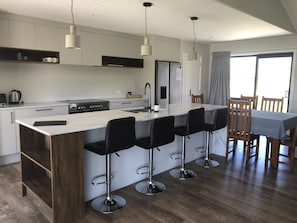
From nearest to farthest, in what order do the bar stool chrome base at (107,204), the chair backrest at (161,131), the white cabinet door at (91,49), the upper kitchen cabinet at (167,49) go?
1. the bar stool chrome base at (107,204)
2. the chair backrest at (161,131)
3. the white cabinet door at (91,49)
4. the upper kitchen cabinet at (167,49)

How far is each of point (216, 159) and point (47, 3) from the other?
3.67m

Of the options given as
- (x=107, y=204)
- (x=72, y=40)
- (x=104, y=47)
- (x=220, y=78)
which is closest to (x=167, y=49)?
(x=104, y=47)

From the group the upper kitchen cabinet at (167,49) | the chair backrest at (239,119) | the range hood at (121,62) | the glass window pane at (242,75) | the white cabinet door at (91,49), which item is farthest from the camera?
the glass window pane at (242,75)

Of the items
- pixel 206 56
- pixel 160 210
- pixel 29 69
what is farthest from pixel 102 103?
pixel 206 56

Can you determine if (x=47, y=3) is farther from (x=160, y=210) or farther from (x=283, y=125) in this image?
(x=283, y=125)

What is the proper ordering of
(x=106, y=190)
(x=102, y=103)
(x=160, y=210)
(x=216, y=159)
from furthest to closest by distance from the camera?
(x=102, y=103)
(x=216, y=159)
(x=106, y=190)
(x=160, y=210)

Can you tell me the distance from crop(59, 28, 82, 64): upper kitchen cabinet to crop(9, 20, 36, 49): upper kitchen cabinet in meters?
0.49

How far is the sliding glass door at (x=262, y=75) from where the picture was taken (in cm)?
599

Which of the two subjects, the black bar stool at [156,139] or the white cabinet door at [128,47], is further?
the white cabinet door at [128,47]

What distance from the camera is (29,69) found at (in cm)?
443

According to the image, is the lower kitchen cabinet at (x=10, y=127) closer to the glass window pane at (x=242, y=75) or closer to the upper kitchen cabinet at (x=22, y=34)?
the upper kitchen cabinet at (x=22, y=34)

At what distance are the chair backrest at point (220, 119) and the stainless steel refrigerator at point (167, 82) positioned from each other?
222 centimetres

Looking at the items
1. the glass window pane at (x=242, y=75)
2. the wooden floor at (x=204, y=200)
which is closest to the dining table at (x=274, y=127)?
the wooden floor at (x=204, y=200)

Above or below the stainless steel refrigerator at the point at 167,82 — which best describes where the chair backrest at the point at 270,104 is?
below
